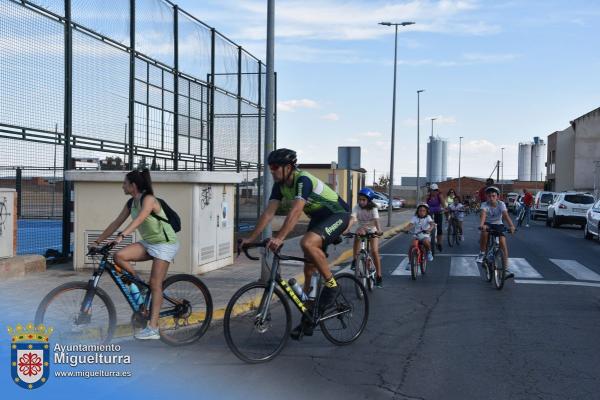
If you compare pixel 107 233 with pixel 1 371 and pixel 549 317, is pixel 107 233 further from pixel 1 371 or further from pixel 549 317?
pixel 549 317

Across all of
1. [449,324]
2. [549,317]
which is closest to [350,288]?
[449,324]

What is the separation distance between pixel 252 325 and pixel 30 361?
1791 mm

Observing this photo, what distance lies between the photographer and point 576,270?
43.7ft

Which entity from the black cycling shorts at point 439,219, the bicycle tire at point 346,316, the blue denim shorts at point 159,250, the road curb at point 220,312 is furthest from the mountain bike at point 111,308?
the black cycling shorts at point 439,219

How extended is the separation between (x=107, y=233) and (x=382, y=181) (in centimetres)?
10705

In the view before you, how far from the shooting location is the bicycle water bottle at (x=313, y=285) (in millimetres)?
6336

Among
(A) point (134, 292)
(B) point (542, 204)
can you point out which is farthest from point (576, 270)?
(B) point (542, 204)

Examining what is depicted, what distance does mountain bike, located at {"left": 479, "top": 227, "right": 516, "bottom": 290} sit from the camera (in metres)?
10.5

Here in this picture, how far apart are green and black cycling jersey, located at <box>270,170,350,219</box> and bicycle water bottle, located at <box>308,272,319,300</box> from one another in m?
0.60

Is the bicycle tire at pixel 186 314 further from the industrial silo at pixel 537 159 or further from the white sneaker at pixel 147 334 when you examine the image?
the industrial silo at pixel 537 159

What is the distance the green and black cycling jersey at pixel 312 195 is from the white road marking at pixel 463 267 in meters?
6.80

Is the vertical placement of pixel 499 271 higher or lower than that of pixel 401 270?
higher

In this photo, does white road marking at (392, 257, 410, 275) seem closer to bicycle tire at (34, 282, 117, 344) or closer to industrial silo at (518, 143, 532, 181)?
bicycle tire at (34, 282, 117, 344)

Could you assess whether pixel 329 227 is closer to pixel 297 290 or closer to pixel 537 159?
pixel 297 290
